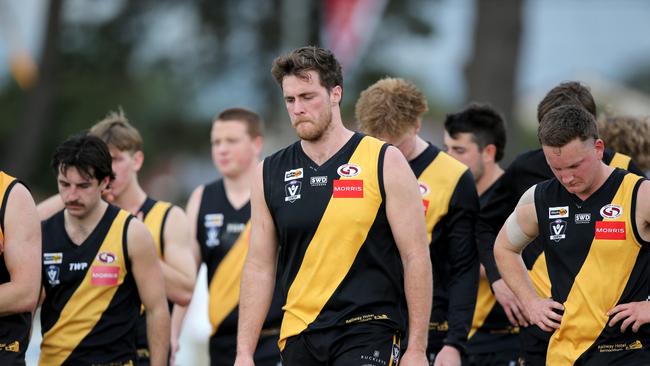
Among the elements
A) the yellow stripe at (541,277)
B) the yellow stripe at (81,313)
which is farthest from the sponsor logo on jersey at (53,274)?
the yellow stripe at (541,277)

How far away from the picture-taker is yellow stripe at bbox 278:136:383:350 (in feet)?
19.9

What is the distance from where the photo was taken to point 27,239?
6.41 meters

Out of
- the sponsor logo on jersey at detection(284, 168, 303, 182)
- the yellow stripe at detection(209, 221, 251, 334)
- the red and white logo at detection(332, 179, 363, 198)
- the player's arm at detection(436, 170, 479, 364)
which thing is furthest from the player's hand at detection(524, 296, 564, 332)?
the yellow stripe at detection(209, 221, 251, 334)

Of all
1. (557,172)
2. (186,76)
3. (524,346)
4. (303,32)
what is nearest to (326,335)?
(557,172)

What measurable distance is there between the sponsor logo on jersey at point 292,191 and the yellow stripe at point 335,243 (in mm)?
200

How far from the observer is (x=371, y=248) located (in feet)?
20.1

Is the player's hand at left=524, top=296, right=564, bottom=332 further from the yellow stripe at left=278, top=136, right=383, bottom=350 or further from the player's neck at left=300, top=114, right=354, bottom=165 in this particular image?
the player's neck at left=300, top=114, right=354, bottom=165

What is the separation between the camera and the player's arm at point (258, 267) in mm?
6297

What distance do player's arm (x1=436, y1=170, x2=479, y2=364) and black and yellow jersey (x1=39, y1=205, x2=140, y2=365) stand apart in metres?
2.00

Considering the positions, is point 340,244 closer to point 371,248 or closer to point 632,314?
point 371,248

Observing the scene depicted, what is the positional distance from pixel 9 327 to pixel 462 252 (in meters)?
2.77

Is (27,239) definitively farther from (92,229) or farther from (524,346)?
(524,346)

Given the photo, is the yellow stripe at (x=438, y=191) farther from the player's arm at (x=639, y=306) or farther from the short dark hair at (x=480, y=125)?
the player's arm at (x=639, y=306)

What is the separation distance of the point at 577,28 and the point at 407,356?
80368 millimetres
